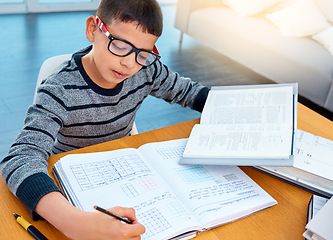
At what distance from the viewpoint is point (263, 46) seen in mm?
2812

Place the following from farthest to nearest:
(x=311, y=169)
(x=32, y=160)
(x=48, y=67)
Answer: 1. (x=48, y=67)
2. (x=311, y=169)
3. (x=32, y=160)

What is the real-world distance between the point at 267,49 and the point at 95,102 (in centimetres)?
207

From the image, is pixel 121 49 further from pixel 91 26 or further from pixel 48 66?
pixel 48 66

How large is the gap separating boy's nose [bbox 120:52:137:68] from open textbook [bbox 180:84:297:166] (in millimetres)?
240

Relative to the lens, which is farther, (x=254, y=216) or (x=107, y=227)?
(x=254, y=216)

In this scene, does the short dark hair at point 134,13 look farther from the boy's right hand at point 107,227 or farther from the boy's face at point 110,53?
the boy's right hand at point 107,227

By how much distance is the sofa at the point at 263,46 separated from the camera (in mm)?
2512

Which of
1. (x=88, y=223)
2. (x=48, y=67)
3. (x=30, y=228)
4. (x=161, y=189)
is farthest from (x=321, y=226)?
(x=48, y=67)

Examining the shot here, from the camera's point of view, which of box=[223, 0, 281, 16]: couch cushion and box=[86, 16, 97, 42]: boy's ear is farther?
box=[223, 0, 281, 16]: couch cushion

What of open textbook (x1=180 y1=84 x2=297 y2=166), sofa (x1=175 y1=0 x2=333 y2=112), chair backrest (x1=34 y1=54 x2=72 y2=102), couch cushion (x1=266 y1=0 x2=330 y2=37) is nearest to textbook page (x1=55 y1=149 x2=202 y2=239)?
open textbook (x1=180 y1=84 x2=297 y2=166)

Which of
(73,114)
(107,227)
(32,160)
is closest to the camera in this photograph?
(107,227)

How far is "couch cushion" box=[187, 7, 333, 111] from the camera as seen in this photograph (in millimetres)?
2514

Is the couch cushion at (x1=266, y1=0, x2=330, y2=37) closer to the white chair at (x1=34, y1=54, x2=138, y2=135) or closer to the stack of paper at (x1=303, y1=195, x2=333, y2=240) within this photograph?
the white chair at (x1=34, y1=54, x2=138, y2=135)

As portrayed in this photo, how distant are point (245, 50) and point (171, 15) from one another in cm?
180
